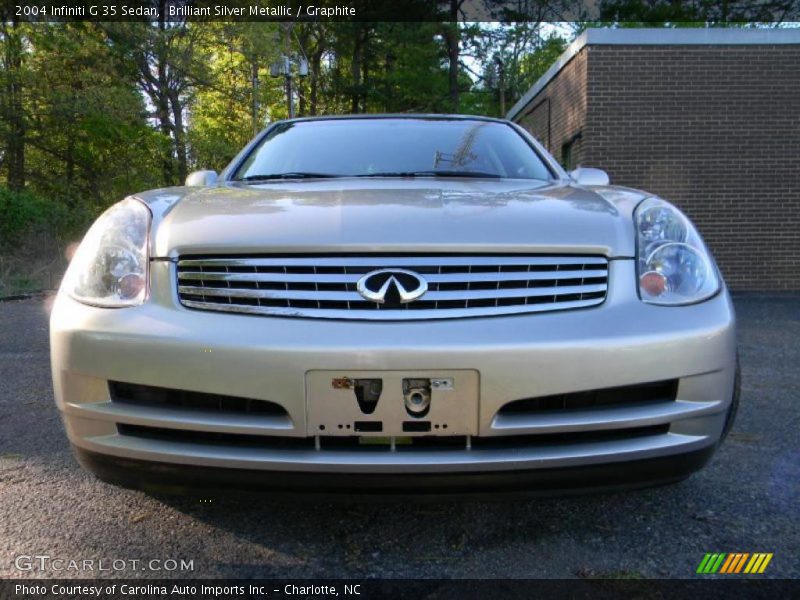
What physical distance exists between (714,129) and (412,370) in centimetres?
910

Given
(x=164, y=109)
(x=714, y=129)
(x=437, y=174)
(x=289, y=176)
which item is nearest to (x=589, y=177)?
(x=437, y=174)

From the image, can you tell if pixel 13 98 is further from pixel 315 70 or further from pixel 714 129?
pixel 315 70

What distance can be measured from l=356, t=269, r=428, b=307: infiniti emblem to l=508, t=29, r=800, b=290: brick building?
8.34 meters

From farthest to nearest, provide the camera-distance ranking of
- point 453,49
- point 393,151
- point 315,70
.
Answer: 1. point 315,70
2. point 453,49
3. point 393,151

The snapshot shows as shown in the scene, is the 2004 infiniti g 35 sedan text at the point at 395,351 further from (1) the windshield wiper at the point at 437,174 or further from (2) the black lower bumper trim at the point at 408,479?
(1) the windshield wiper at the point at 437,174

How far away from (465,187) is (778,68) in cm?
866

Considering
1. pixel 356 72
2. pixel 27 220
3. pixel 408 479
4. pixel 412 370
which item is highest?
pixel 356 72

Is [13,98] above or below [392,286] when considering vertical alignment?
above

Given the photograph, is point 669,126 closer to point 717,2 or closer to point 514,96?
point 717,2

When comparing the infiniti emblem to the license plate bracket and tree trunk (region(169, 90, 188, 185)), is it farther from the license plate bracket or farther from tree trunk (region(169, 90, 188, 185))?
tree trunk (region(169, 90, 188, 185))

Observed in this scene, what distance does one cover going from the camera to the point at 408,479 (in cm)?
172

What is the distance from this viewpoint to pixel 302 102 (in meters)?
33.5

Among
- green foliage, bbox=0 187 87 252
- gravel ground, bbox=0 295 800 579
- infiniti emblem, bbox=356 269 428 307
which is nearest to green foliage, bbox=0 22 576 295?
green foliage, bbox=0 187 87 252

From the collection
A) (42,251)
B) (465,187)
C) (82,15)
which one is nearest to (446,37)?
(82,15)
